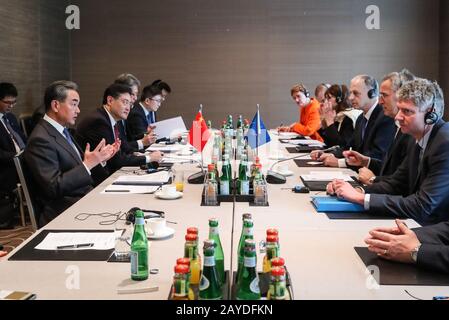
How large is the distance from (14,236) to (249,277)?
153 inches

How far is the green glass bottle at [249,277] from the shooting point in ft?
4.80

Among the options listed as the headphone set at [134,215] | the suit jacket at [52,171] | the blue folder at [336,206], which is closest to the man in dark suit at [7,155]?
the suit jacket at [52,171]

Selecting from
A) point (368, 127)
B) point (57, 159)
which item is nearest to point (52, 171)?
point (57, 159)

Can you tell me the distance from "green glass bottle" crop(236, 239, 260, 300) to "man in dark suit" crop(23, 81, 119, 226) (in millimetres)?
1977

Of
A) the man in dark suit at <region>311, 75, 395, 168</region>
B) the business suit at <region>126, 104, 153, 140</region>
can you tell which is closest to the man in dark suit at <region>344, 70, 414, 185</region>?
the man in dark suit at <region>311, 75, 395, 168</region>

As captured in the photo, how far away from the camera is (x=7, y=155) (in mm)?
5129

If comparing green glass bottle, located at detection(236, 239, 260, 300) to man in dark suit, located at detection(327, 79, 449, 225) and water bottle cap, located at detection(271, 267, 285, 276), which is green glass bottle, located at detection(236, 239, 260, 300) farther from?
man in dark suit, located at detection(327, 79, 449, 225)

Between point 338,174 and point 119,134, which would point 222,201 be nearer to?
point 338,174

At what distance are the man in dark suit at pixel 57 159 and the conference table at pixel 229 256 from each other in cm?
27

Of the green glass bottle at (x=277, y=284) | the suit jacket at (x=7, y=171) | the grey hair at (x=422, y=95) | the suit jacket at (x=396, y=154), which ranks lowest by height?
the suit jacket at (x=7, y=171)

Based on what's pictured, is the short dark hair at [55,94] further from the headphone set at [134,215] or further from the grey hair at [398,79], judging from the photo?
the grey hair at [398,79]

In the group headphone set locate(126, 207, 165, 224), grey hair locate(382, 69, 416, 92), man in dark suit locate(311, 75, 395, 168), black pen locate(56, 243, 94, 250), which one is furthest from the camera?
man in dark suit locate(311, 75, 395, 168)

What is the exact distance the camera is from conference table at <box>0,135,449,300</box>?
5.57 ft

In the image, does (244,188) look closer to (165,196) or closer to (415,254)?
(165,196)
